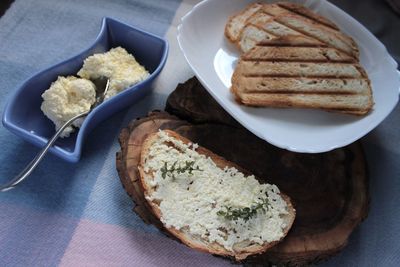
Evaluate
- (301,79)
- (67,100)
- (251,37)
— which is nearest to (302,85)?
(301,79)

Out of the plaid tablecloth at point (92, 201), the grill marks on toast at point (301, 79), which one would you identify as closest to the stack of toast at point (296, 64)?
the grill marks on toast at point (301, 79)

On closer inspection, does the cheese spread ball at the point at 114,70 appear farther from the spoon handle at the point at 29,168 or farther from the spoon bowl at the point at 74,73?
the spoon handle at the point at 29,168

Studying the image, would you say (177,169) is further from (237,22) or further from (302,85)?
(237,22)

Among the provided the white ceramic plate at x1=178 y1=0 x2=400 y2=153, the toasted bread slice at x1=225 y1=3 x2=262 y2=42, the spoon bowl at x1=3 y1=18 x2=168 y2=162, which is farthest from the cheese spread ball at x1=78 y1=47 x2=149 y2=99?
the toasted bread slice at x1=225 y1=3 x2=262 y2=42

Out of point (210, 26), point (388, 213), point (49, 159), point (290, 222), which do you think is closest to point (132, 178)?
point (49, 159)

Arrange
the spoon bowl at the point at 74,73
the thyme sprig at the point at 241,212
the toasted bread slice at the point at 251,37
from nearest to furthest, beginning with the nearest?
the thyme sprig at the point at 241,212 < the spoon bowl at the point at 74,73 < the toasted bread slice at the point at 251,37

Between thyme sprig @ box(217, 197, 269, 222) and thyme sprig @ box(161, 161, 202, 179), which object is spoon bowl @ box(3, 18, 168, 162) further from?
thyme sprig @ box(217, 197, 269, 222)
